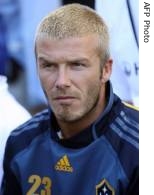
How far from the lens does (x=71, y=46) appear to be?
4.77 feet

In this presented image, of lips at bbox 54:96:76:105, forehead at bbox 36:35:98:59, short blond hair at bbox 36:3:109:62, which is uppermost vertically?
short blond hair at bbox 36:3:109:62

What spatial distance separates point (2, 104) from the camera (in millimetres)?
1873

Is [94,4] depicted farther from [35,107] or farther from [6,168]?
[6,168]

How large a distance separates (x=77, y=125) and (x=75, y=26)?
0.30m

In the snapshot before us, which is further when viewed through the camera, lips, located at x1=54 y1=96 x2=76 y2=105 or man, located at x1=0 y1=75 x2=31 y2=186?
man, located at x1=0 y1=75 x2=31 y2=186

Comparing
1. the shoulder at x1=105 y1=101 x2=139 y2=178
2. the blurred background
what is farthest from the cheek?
the blurred background

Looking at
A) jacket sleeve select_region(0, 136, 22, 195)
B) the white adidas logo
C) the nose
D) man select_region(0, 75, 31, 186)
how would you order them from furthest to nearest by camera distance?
man select_region(0, 75, 31, 186), jacket sleeve select_region(0, 136, 22, 195), the white adidas logo, the nose

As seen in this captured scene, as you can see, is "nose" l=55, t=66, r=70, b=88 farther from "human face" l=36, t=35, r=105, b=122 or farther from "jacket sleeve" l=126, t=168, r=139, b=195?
"jacket sleeve" l=126, t=168, r=139, b=195

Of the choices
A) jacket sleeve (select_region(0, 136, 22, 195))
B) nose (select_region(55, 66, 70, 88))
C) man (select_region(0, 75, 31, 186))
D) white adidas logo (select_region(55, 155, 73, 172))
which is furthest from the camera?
man (select_region(0, 75, 31, 186))

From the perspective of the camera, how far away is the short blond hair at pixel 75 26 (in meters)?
1.45

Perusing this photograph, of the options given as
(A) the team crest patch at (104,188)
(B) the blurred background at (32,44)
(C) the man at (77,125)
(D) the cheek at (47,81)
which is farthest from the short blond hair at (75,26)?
(A) the team crest patch at (104,188)

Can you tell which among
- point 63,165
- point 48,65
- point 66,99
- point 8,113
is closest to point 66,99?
point 66,99

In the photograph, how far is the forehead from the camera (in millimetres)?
1452
